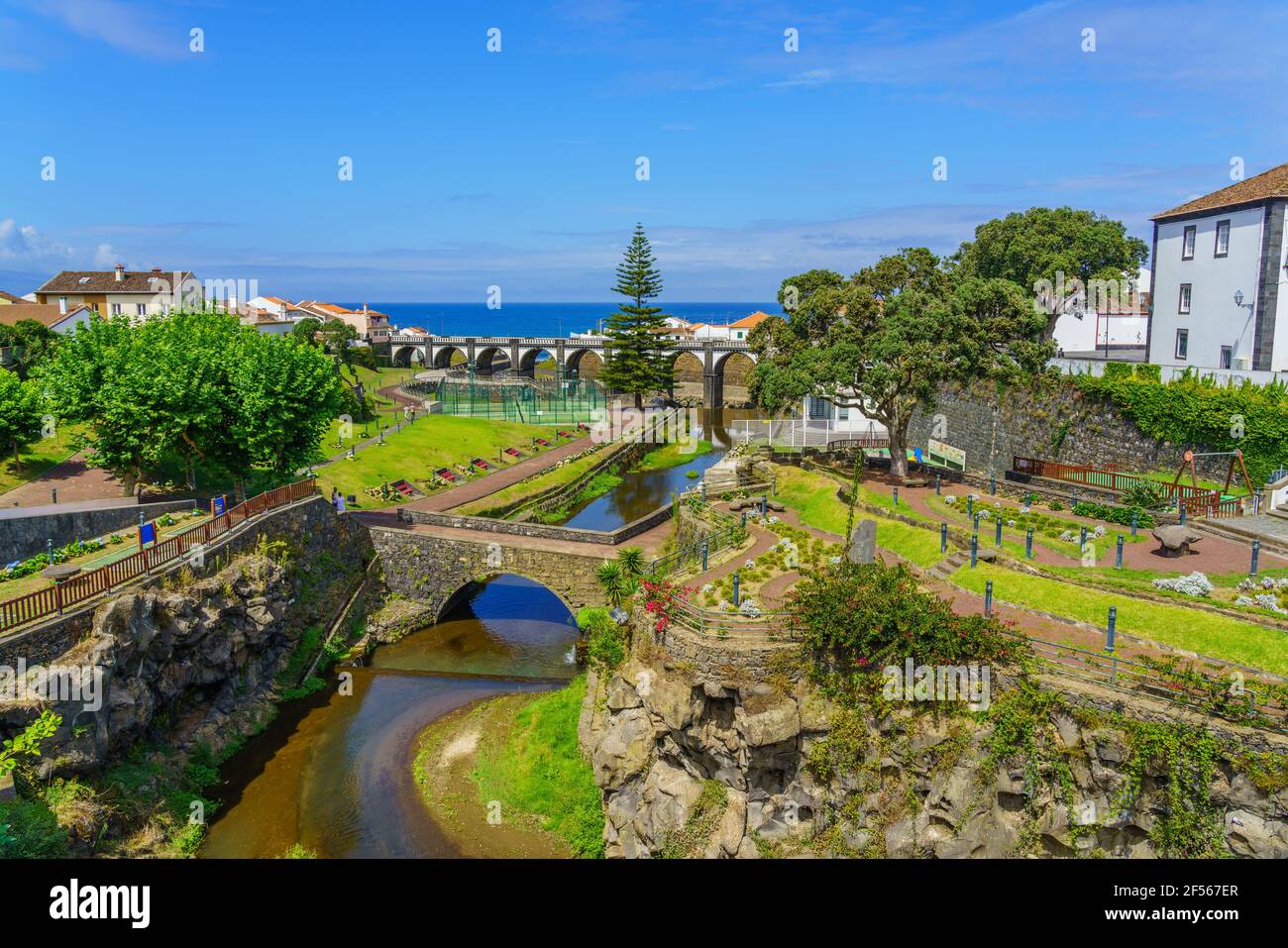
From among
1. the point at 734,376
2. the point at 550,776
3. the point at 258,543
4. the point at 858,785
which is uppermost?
the point at 734,376

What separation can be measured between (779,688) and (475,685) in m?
17.9

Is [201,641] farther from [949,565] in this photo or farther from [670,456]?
[670,456]

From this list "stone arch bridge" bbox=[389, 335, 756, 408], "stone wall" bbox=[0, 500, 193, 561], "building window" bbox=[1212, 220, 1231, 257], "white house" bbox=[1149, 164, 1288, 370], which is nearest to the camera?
"stone wall" bbox=[0, 500, 193, 561]

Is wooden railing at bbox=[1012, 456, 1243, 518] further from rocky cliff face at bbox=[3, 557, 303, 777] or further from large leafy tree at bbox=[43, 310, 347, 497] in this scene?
large leafy tree at bbox=[43, 310, 347, 497]

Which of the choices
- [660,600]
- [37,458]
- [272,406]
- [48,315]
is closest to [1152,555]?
[660,600]

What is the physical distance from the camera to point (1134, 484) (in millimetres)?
33281

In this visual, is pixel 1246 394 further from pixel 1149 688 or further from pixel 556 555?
pixel 556 555

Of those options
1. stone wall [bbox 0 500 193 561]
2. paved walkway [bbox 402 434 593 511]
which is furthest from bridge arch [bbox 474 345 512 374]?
stone wall [bbox 0 500 193 561]

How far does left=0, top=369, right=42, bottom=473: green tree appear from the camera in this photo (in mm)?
41594

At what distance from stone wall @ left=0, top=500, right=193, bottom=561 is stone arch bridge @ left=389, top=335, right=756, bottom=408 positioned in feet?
242

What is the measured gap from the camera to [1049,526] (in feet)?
99.3

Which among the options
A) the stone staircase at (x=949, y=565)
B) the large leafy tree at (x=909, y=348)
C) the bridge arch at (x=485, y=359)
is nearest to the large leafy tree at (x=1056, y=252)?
the large leafy tree at (x=909, y=348)

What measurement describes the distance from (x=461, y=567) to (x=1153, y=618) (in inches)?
1121

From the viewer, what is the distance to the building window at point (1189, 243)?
4175 cm
